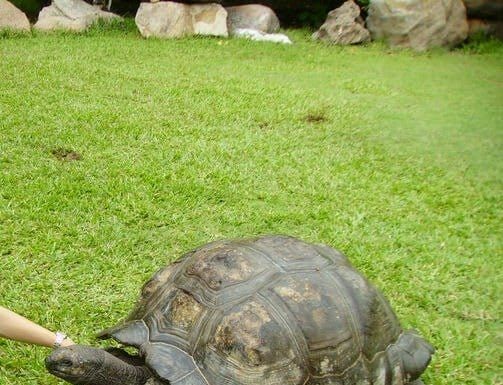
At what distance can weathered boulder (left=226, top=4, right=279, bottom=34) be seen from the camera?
32.1 feet

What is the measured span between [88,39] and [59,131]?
3.66m

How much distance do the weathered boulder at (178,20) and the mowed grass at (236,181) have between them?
1.29 m

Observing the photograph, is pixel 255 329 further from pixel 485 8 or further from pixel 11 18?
pixel 485 8

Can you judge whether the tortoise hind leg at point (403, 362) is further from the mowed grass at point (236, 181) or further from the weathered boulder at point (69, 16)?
→ the weathered boulder at point (69, 16)

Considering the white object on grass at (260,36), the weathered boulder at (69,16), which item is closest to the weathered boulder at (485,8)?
the white object on grass at (260,36)

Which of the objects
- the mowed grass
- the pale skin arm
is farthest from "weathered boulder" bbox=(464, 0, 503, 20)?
the pale skin arm

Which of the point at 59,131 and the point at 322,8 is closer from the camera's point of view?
the point at 59,131

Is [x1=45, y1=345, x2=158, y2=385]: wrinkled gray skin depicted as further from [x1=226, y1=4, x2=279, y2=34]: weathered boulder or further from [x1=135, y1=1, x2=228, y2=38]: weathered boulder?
[x1=226, y1=4, x2=279, y2=34]: weathered boulder

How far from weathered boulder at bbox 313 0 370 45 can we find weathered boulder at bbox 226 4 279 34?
759 millimetres

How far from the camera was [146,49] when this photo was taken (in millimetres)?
8055

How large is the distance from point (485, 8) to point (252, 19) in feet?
12.7

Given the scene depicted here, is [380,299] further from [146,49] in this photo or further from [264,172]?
[146,49]

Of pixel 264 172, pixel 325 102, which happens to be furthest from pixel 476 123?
pixel 264 172

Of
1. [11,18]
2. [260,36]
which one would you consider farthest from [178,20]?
[11,18]
